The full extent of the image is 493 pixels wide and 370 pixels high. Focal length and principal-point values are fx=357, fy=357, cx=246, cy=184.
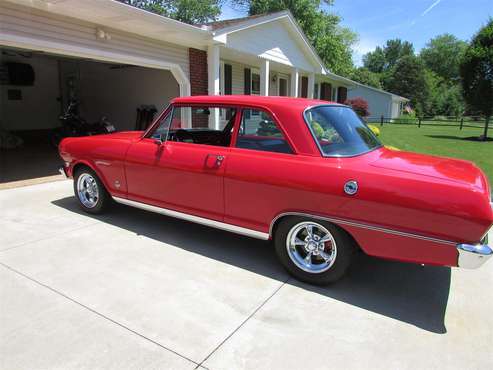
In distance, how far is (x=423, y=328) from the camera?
8.71ft

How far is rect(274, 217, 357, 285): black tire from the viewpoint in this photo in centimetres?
299

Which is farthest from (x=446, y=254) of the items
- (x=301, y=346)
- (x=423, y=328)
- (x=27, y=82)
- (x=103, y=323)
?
(x=27, y=82)

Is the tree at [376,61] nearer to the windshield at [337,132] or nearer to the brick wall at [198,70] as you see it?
the brick wall at [198,70]

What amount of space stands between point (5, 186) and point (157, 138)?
13.8ft

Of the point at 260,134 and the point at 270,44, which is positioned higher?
the point at 270,44

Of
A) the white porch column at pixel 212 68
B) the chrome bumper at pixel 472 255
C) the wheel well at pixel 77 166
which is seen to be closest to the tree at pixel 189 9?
the white porch column at pixel 212 68

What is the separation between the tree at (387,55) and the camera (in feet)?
287

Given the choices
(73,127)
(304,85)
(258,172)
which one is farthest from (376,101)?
(258,172)

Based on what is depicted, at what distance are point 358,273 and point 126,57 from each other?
6.86m

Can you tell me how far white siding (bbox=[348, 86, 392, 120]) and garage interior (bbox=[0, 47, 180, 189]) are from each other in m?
→ 35.5

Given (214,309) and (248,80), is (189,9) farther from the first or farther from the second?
(214,309)

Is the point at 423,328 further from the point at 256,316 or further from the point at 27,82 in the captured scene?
the point at 27,82

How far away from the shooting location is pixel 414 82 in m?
61.5

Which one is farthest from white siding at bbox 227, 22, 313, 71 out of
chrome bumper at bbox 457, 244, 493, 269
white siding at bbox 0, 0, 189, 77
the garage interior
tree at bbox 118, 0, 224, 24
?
tree at bbox 118, 0, 224, 24
